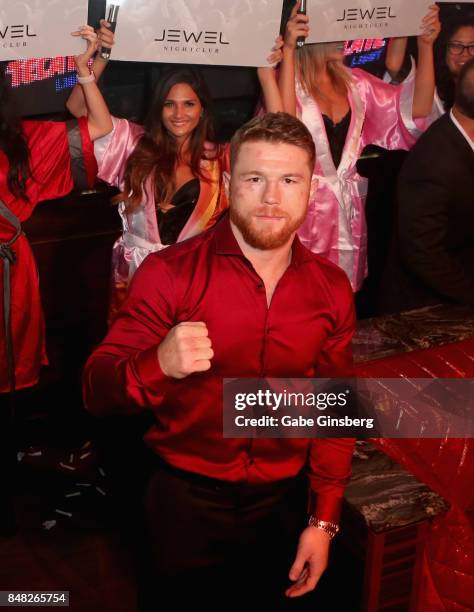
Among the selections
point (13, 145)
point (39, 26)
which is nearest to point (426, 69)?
point (39, 26)

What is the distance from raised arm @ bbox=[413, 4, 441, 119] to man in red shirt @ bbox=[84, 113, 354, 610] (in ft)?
5.05

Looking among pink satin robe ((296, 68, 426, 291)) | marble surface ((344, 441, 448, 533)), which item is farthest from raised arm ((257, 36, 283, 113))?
marble surface ((344, 441, 448, 533))

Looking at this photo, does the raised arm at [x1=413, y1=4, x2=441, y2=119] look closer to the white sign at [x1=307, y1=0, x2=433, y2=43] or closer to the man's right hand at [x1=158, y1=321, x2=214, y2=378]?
the white sign at [x1=307, y1=0, x2=433, y2=43]

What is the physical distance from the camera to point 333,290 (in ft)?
5.96

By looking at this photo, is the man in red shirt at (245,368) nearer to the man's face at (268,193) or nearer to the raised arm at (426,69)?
the man's face at (268,193)

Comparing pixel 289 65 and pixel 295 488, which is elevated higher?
pixel 289 65

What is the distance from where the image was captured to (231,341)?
68.6 inches

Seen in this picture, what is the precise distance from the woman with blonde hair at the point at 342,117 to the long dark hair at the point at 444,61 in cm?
24

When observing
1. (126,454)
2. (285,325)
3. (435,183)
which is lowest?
(126,454)

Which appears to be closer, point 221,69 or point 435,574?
point 435,574

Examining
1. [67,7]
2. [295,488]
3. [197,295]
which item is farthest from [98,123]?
[295,488]

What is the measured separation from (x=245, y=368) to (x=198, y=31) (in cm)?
128

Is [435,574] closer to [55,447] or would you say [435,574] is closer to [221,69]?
[55,447]

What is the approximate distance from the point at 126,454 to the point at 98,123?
1134 millimetres
